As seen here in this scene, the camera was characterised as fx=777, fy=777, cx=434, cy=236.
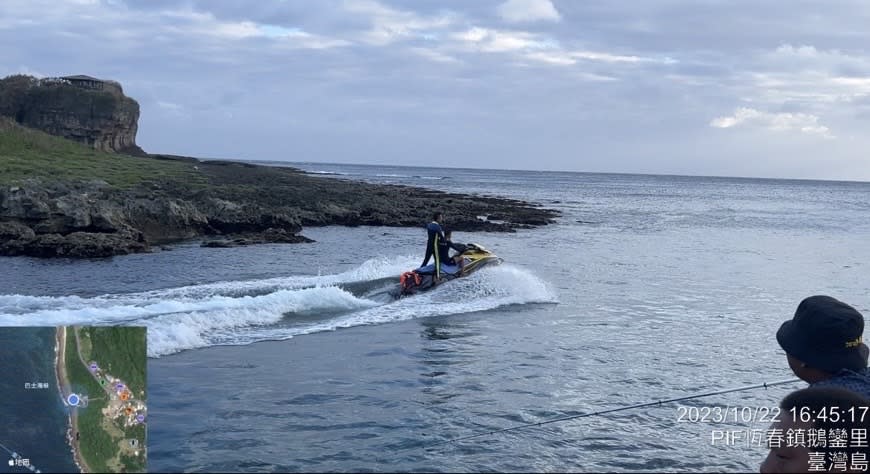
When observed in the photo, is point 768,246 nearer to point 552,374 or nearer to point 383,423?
point 552,374

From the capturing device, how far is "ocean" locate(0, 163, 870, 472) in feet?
27.1

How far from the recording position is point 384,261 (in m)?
23.0

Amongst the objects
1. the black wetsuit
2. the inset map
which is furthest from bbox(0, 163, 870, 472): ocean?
the inset map

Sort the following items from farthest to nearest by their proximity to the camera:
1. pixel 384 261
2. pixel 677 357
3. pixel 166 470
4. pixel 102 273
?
pixel 384 261 < pixel 102 273 < pixel 677 357 < pixel 166 470

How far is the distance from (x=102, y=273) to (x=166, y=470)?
600 inches

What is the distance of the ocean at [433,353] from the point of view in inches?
325

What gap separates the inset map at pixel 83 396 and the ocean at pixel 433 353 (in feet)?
10.1

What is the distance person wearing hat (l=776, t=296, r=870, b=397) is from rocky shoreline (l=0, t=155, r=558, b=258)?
22.8 m

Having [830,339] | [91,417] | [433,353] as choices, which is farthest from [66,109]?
[830,339]

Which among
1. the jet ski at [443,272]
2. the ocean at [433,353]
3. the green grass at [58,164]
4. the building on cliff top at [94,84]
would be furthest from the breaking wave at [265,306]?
the building on cliff top at [94,84]

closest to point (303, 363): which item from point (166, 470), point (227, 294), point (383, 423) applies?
point (383, 423)

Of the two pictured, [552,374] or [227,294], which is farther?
[227,294]

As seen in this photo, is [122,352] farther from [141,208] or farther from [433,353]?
[141,208]

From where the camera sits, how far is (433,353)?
41.5 feet
